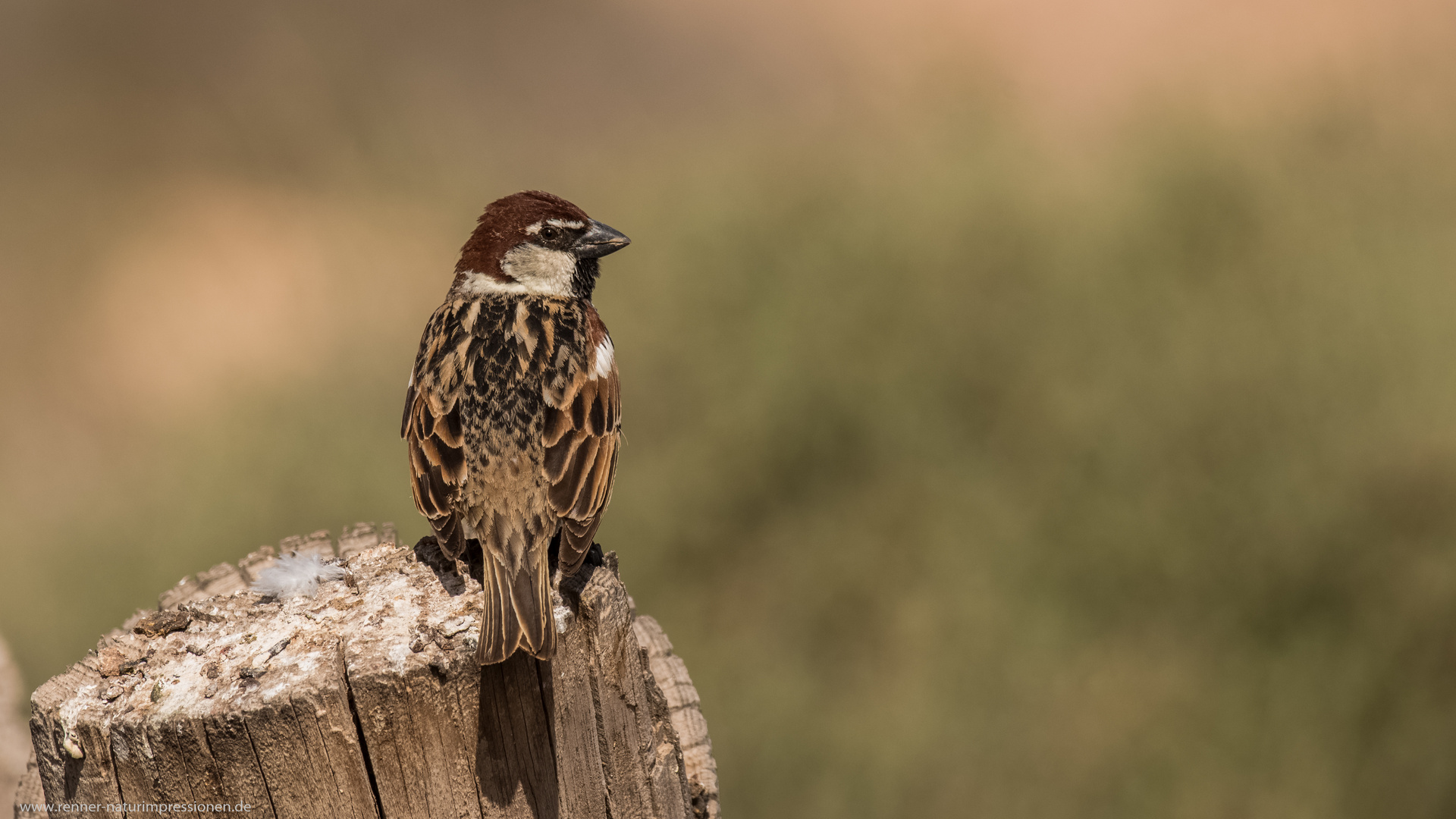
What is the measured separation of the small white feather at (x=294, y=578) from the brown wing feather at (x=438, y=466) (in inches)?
11.4

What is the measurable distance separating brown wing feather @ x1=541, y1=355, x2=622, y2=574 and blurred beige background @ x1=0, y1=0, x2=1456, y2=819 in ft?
9.98

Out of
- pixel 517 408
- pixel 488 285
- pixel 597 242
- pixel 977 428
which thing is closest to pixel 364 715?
pixel 517 408

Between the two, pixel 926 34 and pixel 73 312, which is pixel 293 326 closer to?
pixel 73 312

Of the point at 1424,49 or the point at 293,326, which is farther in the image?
the point at 293,326

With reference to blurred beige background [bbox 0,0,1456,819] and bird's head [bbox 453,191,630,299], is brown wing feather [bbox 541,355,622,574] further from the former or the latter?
blurred beige background [bbox 0,0,1456,819]

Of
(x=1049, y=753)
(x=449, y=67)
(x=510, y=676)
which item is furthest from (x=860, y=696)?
(x=449, y=67)

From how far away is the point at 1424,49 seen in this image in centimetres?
780

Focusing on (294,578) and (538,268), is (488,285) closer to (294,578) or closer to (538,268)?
(538,268)

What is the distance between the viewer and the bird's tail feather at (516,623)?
2.07 m

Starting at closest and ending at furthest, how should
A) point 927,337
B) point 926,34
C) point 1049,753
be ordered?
1. point 1049,753
2. point 927,337
3. point 926,34

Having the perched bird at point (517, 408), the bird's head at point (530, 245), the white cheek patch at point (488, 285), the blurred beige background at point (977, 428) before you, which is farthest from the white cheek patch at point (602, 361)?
the blurred beige background at point (977, 428)

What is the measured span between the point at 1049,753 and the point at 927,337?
273 cm

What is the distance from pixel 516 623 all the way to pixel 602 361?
1.41 m

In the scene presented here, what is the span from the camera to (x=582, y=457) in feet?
10.1
